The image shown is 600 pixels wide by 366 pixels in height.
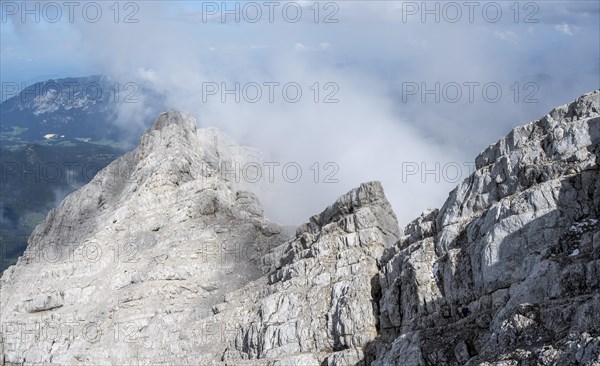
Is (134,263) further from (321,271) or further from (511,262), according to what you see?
(511,262)

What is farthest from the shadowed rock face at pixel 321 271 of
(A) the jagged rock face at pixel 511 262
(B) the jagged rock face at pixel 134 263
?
(B) the jagged rock face at pixel 134 263

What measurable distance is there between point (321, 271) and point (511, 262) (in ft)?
88.1

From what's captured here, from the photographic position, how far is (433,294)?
6334 centimetres

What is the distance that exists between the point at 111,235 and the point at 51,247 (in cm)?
1514

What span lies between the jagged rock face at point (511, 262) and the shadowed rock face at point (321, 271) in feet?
0.44

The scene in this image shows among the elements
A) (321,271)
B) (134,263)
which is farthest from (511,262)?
(134,263)

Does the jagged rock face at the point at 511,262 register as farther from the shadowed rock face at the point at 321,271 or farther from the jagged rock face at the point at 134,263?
the jagged rock face at the point at 134,263

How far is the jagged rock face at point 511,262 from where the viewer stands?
4312 cm

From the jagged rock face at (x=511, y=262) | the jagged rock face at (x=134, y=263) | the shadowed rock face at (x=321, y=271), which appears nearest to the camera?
the jagged rock face at (x=511, y=262)

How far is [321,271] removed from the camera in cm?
8019

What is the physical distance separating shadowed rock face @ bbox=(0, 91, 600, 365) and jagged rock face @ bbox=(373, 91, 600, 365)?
13cm

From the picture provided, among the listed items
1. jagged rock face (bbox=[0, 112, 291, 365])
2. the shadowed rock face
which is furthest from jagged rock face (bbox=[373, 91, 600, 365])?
jagged rock face (bbox=[0, 112, 291, 365])

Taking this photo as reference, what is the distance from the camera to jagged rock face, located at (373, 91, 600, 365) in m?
43.1

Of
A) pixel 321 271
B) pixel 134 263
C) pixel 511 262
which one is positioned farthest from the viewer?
pixel 134 263
